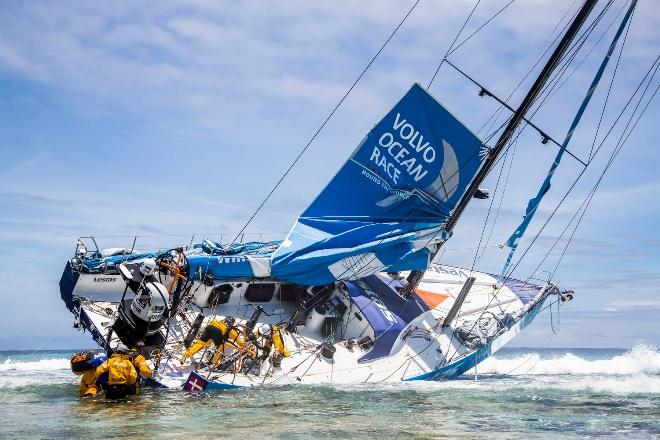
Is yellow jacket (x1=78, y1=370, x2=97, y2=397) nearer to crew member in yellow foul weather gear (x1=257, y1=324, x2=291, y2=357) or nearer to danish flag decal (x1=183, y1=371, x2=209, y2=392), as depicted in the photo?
danish flag decal (x1=183, y1=371, x2=209, y2=392)

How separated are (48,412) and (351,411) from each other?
5.16m

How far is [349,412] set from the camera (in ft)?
37.8

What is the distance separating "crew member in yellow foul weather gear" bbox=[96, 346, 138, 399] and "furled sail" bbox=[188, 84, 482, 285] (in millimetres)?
5332

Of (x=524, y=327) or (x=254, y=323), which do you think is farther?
(x=524, y=327)

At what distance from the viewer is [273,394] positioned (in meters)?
13.4

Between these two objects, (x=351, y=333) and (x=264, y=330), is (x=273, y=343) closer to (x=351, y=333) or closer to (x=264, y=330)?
(x=264, y=330)

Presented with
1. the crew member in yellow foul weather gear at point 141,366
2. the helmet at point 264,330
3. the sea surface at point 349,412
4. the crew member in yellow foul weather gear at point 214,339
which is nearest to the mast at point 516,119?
the sea surface at point 349,412

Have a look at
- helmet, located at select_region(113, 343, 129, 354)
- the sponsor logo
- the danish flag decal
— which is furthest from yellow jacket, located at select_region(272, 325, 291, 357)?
the sponsor logo

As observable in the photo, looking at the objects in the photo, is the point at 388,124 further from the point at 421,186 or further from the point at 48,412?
the point at 48,412

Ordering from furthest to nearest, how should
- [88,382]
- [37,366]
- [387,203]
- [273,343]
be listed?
1. [37,366]
2. [387,203]
3. [273,343]
4. [88,382]

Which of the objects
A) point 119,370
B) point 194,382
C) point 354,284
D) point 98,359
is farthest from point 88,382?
point 354,284

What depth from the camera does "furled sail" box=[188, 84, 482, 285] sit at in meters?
17.7

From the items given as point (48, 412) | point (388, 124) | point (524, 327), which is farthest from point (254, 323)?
point (524, 327)

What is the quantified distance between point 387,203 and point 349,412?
8432mm
